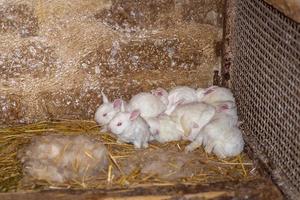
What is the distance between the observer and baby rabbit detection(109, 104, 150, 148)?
159 inches

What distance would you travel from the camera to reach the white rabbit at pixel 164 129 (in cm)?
Result: 421

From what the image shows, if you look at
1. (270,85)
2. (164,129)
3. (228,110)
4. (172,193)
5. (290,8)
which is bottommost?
(172,193)

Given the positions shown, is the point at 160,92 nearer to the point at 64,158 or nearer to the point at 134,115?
the point at 134,115

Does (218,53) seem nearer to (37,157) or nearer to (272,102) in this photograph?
(272,102)

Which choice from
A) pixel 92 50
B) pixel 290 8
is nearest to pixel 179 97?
pixel 92 50

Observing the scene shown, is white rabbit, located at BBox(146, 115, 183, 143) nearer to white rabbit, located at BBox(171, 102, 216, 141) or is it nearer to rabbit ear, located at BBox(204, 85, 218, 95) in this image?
white rabbit, located at BBox(171, 102, 216, 141)

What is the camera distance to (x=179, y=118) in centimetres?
421

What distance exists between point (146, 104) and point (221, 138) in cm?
58

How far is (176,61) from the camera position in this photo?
4.54m

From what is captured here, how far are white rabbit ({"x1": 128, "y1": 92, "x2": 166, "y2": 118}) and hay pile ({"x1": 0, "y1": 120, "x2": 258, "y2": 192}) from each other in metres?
0.23

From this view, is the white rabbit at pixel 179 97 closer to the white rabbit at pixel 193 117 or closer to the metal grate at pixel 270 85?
the white rabbit at pixel 193 117

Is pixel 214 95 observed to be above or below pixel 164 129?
above

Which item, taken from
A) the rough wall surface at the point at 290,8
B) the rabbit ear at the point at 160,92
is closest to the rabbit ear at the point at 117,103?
the rabbit ear at the point at 160,92

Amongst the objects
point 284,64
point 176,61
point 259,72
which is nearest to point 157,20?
point 176,61
